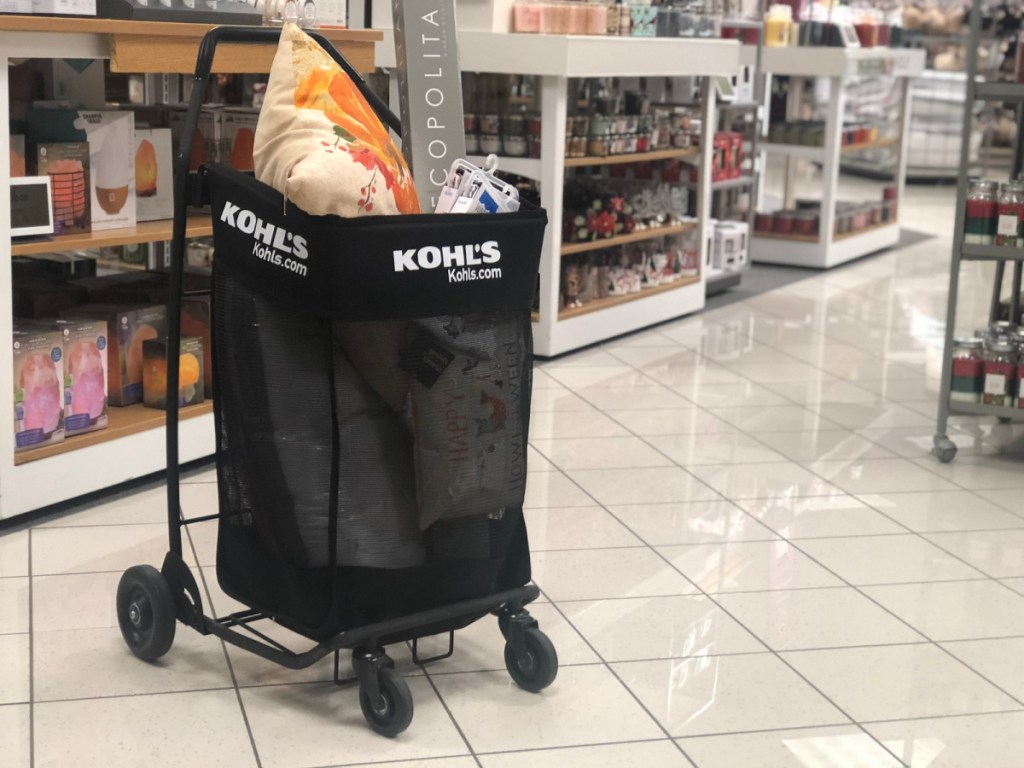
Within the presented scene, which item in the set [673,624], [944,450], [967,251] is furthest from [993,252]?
[673,624]

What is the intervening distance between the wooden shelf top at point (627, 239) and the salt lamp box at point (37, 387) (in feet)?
8.67

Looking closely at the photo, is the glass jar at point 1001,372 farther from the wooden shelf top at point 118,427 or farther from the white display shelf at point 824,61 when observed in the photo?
the white display shelf at point 824,61

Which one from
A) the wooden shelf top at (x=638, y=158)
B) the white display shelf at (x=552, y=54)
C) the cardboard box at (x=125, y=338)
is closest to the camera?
the cardboard box at (x=125, y=338)

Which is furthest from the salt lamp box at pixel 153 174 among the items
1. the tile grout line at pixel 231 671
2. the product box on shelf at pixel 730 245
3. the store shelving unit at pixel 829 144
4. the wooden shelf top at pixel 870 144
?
the wooden shelf top at pixel 870 144

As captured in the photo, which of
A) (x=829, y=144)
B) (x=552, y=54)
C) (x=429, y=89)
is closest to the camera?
(x=429, y=89)

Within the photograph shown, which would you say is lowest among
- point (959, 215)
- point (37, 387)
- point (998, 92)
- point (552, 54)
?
point (37, 387)

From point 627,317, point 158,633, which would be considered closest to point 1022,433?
point 627,317

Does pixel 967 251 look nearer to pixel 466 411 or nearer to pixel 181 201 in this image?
pixel 466 411

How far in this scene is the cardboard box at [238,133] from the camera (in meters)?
4.20

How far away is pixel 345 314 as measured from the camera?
7.74 ft

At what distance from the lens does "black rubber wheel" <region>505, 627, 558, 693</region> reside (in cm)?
266

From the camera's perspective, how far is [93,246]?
12.0ft

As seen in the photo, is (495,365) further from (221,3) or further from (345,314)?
(221,3)

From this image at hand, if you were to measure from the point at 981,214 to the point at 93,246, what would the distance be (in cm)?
275
